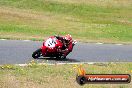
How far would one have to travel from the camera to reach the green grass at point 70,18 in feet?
102

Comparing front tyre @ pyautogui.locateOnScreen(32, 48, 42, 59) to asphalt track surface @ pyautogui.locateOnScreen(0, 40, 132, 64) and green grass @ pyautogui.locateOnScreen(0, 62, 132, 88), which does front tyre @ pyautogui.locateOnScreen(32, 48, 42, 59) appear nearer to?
asphalt track surface @ pyautogui.locateOnScreen(0, 40, 132, 64)

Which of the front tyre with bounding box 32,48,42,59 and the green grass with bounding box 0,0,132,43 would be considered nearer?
the front tyre with bounding box 32,48,42,59

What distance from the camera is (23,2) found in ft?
154

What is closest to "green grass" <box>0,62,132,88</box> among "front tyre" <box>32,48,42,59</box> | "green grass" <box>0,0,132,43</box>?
"front tyre" <box>32,48,42,59</box>

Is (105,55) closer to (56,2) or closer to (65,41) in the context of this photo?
(65,41)

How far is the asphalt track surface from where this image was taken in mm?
15793

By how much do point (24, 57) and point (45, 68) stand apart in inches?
133

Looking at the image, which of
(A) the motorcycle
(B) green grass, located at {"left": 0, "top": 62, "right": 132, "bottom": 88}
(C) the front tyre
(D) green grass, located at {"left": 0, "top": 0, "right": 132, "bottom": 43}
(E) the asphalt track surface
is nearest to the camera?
(B) green grass, located at {"left": 0, "top": 62, "right": 132, "bottom": 88}

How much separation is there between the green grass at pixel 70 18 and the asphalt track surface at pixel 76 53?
7.23 m

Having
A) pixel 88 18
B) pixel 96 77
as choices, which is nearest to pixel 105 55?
pixel 96 77

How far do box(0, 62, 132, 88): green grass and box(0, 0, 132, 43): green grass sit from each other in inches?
593

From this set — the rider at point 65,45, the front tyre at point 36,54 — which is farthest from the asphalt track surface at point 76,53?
the rider at point 65,45

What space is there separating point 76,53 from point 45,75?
7.39m

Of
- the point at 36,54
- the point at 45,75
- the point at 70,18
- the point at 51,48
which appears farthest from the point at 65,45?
the point at 70,18
